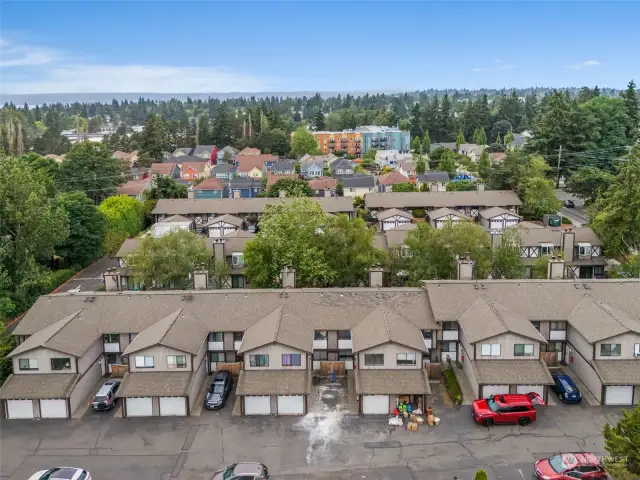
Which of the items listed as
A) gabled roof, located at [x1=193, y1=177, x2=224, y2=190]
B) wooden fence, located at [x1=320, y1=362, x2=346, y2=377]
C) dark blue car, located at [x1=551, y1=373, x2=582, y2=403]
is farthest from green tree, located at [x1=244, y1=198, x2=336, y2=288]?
gabled roof, located at [x1=193, y1=177, x2=224, y2=190]

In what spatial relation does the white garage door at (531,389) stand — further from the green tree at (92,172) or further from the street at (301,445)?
the green tree at (92,172)

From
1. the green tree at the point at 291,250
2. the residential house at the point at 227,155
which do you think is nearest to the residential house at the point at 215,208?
the green tree at the point at 291,250

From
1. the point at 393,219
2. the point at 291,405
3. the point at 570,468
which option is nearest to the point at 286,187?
the point at 393,219

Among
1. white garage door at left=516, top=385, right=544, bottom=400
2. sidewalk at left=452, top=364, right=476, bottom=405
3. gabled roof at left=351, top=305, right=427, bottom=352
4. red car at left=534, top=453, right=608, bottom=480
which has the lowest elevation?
sidewalk at left=452, top=364, right=476, bottom=405

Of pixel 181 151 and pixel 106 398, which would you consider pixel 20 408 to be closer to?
pixel 106 398

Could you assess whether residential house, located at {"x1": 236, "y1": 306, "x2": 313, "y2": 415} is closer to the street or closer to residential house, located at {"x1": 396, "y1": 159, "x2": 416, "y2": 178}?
the street

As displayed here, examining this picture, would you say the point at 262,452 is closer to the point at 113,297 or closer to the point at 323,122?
the point at 113,297

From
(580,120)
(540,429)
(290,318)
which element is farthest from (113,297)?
(580,120)
